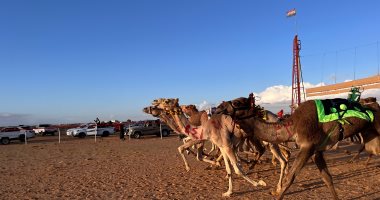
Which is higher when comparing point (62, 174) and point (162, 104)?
point (162, 104)

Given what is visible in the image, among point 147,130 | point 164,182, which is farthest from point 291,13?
point 164,182

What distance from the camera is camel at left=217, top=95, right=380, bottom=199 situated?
7967mm

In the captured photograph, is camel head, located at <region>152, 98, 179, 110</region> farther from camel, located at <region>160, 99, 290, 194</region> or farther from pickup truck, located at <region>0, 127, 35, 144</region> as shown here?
pickup truck, located at <region>0, 127, 35, 144</region>

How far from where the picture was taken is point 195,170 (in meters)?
14.1

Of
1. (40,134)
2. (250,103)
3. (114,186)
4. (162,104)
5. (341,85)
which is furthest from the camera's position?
(40,134)

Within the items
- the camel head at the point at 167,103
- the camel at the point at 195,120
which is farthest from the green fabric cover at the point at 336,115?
the camel head at the point at 167,103

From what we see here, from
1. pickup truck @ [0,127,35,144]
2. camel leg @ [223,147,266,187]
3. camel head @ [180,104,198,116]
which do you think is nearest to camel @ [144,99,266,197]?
camel leg @ [223,147,266,187]

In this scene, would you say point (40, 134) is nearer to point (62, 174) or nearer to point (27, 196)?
point (62, 174)

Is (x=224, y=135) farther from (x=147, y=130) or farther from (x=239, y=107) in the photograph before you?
(x=147, y=130)

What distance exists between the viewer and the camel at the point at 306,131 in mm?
7967

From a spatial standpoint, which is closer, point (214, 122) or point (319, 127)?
point (319, 127)

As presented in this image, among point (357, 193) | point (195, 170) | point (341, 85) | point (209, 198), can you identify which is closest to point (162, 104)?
point (195, 170)

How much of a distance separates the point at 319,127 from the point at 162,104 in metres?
6.87

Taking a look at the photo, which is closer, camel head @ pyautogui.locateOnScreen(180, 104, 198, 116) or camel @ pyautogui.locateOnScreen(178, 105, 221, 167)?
camel @ pyautogui.locateOnScreen(178, 105, 221, 167)
